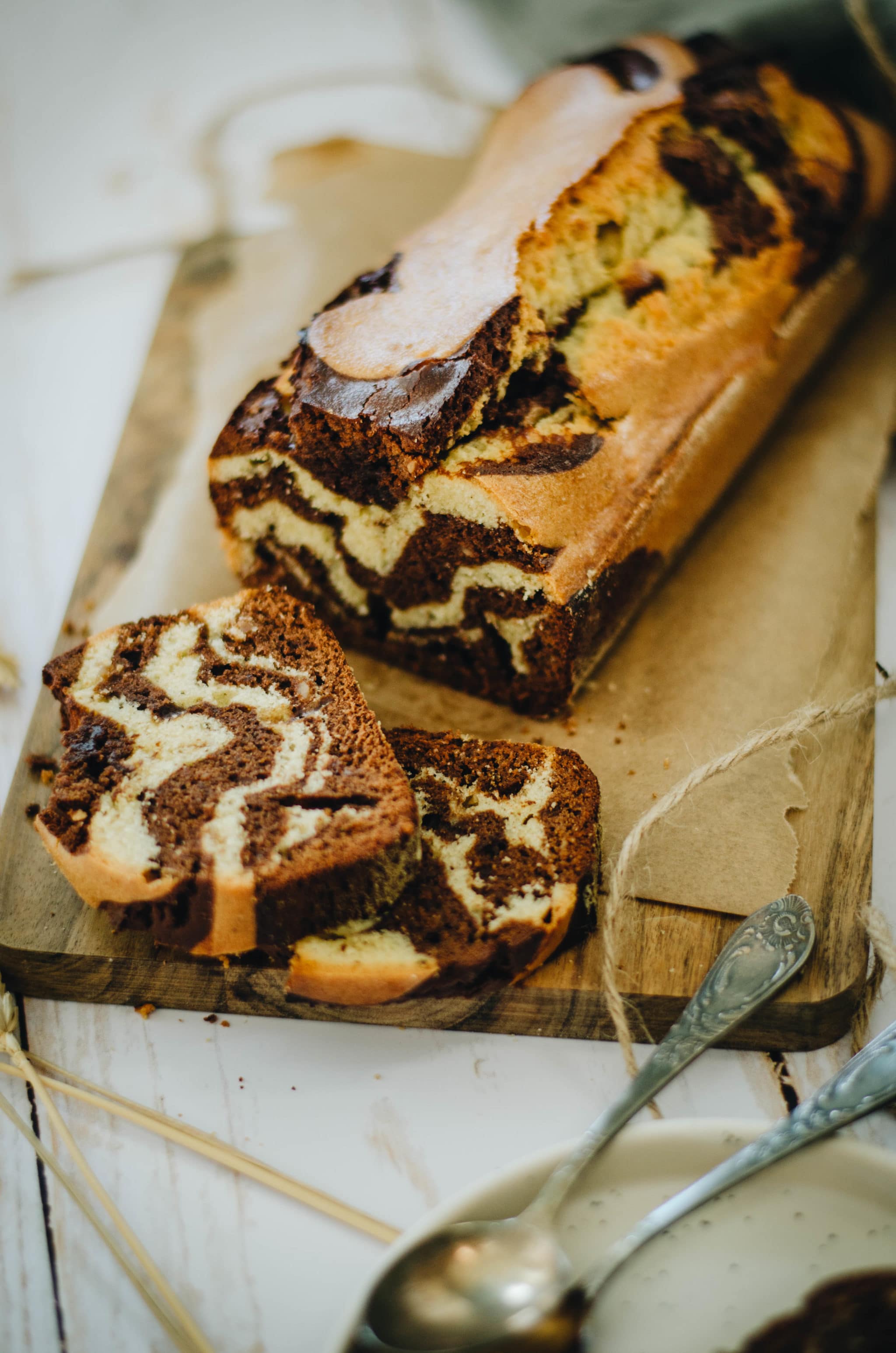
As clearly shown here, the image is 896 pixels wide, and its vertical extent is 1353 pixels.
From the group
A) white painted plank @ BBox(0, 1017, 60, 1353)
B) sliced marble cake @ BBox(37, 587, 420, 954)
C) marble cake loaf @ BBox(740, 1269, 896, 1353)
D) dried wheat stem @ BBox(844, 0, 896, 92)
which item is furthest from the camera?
dried wheat stem @ BBox(844, 0, 896, 92)

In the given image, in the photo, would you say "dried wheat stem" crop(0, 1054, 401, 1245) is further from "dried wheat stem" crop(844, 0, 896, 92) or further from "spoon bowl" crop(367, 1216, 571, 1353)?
"dried wheat stem" crop(844, 0, 896, 92)

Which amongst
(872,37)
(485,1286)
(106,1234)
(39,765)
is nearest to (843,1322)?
(485,1286)

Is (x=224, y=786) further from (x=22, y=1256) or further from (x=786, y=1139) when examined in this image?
(x=786, y=1139)

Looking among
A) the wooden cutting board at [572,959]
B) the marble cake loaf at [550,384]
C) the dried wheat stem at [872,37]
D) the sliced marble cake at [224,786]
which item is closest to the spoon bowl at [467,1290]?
the wooden cutting board at [572,959]

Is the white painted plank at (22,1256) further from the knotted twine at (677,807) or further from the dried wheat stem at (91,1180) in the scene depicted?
the knotted twine at (677,807)

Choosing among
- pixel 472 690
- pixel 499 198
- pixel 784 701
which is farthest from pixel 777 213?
pixel 472 690

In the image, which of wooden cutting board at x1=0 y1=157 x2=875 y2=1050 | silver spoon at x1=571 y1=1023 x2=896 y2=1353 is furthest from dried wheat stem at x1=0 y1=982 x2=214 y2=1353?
silver spoon at x1=571 y1=1023 x2=896 y2=1353
